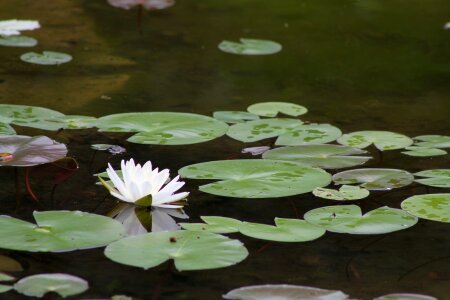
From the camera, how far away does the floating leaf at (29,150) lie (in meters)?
2.00

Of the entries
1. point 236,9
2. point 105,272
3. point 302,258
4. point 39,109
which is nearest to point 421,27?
point 236,9

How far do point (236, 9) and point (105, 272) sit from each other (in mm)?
2509

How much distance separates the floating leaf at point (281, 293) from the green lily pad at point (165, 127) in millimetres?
780

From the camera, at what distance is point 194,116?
240 cm

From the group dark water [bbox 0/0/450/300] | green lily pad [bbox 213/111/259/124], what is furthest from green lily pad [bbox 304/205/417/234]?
green lily pad [bbox 213/111/259/124]

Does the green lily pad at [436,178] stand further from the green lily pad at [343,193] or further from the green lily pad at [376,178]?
the green lily pad at [343,193]

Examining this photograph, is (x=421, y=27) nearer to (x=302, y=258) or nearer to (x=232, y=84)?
(x=232, y=84)

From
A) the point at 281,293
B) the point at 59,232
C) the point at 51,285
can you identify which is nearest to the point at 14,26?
the point at 59,232

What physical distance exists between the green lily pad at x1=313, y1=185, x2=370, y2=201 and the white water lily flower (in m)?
0.30

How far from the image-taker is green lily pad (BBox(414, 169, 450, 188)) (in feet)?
6.64

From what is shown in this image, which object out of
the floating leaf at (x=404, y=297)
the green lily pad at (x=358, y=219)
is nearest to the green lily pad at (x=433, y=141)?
the green lily pad at (x=358, y=219)

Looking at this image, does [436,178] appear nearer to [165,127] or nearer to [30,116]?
[165,127]

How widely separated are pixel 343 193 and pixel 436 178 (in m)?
0.25

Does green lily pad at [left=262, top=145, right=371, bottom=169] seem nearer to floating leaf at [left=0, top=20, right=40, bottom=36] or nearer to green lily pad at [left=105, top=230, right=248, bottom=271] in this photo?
green lily pad at [left=105, top=230, right=248, bottom=271]
